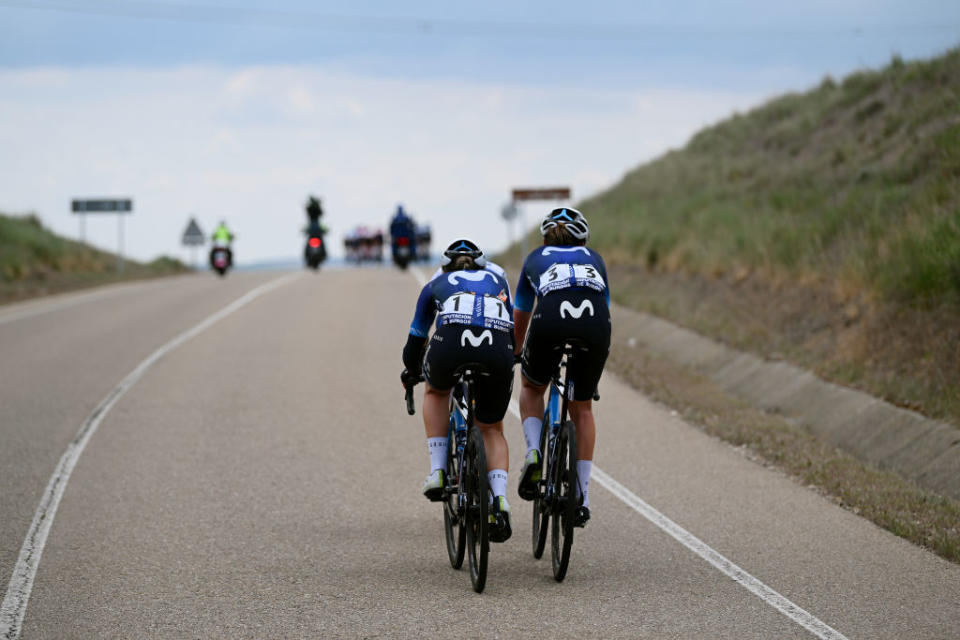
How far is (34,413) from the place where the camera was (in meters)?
14.1

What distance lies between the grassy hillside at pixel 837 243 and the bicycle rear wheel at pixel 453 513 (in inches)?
225

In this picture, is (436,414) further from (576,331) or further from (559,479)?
(576,331)

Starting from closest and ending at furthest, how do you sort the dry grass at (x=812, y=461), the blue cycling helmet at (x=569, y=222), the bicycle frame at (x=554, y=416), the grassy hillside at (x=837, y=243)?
the bicycle frame at (x=554, y=416)
the blue cycling helmet at (x=569, y=222)
the dry grass at (x=812, y=461)
the grassy hillside at (x=837, y=243)

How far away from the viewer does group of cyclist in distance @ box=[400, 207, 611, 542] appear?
714 cm

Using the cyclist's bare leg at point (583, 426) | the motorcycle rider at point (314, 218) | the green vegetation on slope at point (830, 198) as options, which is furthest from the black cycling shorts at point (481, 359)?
the motorcycle rider at point (314, 218)

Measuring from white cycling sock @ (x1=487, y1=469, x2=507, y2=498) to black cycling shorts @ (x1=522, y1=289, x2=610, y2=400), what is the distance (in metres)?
0.88

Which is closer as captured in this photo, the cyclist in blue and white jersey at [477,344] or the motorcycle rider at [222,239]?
the cyclist in blue and white jersey at [477,344]

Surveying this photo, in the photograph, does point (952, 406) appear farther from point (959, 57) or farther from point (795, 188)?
point (959, 57)

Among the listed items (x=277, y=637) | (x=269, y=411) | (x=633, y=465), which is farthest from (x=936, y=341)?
(x=277, y=637)

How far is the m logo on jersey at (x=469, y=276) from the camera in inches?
288

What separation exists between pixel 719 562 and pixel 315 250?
88.4 feet

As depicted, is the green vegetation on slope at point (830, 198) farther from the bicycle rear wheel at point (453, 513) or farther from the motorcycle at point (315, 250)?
the bicycle rear wheel at point (453, 513)

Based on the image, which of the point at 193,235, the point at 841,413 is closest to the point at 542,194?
the point at 841,413

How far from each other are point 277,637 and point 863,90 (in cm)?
3490
